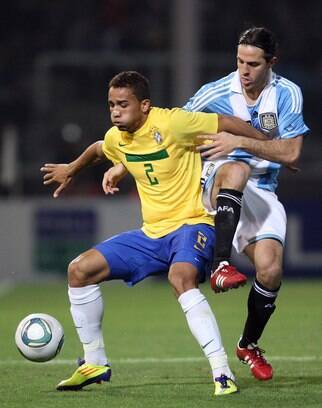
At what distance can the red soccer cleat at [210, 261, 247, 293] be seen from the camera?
21.0 feet

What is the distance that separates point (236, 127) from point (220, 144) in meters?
0.24

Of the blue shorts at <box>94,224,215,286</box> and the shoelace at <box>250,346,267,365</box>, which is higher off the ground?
the blue shorts at <box>94,224,215,286</box>

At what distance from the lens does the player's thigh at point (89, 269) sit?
22.5 feet

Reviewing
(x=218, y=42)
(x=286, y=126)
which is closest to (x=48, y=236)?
(x=218, y=42)

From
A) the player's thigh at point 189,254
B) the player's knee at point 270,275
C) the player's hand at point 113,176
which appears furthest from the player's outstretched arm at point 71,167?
the player's knee at point 270,275

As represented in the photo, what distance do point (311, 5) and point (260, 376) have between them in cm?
1522

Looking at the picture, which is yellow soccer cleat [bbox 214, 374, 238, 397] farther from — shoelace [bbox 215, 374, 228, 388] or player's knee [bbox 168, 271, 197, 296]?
player's knee [bbox 168, 271, 197, 296]

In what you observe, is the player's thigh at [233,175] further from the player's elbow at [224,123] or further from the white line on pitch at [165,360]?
the white line on pitch at [165,360]

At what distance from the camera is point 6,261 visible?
16.2 metres

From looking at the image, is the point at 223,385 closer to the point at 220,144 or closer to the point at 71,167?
the point at 220,144

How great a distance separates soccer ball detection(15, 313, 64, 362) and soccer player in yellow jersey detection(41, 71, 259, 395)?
160mm

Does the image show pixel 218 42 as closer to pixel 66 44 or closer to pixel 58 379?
pixel 66 44

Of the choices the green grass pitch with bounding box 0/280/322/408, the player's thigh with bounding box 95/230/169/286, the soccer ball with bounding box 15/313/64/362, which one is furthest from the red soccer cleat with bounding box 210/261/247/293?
the soccer ball with bounding box 15/313/64/362

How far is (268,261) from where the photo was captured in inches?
289
